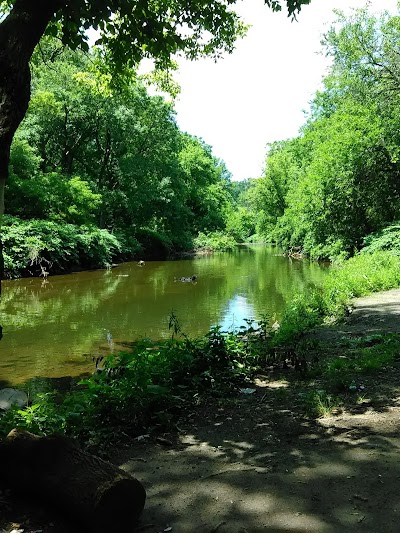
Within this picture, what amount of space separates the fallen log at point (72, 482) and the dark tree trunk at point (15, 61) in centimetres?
143

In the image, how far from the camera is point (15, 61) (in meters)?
3.48

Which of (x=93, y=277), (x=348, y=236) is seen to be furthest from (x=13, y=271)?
(x=348, y=236)

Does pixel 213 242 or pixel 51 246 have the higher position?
pixel 213 242

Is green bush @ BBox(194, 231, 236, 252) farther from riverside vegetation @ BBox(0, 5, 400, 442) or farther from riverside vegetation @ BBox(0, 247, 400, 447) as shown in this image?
riverside vegetation @ BBox(0, 247, 400, 447)

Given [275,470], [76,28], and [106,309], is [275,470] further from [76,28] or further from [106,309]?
[106,309]

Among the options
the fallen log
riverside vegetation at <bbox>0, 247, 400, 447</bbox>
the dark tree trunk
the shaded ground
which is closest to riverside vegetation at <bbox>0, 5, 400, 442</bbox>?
riverside vegetation at <bbox>0, 247, 400, 447</bbox>

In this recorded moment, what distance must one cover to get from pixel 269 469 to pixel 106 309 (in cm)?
1222

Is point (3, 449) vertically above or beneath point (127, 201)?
beneath

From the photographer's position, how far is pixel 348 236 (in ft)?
88.3

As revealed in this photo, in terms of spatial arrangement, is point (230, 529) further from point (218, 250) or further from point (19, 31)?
point (218, 250)

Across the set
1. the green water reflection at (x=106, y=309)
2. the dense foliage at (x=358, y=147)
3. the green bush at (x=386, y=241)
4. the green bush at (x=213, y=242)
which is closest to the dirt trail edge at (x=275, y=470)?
the green water reflection at (x=106, y=309)

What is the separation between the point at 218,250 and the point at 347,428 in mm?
47584

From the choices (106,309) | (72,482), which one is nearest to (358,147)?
(106,309)

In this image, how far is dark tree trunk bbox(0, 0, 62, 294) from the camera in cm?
346
